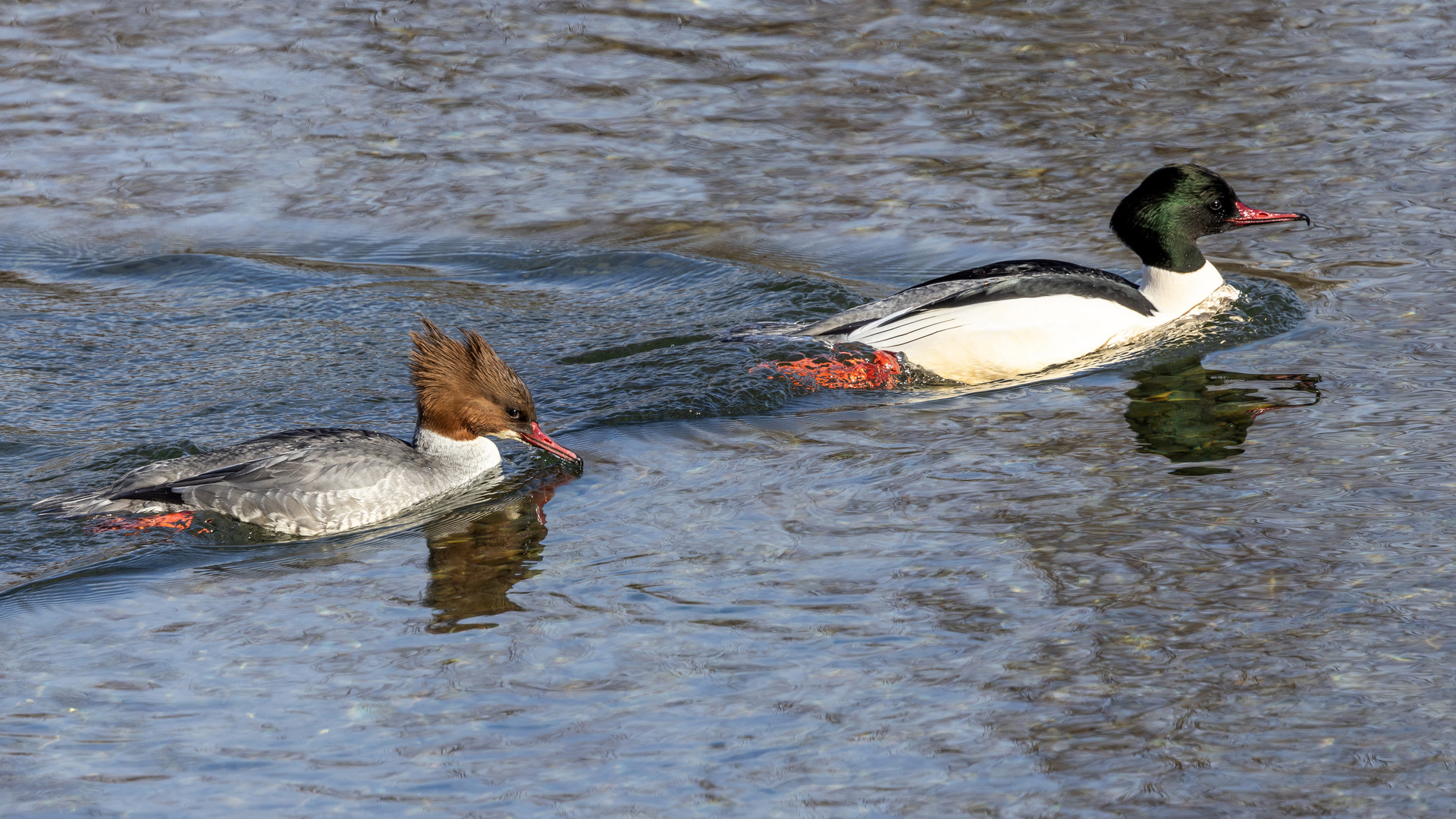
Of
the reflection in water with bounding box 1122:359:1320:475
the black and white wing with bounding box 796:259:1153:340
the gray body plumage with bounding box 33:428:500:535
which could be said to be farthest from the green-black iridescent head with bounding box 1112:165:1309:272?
the gray body plumage with bounding box 33:428:500:535

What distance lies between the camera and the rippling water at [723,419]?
4957 millimetres

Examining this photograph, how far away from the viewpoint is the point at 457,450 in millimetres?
7512

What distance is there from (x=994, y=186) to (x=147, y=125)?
23.6 feet

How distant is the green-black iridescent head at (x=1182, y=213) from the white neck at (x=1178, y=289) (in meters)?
0.05

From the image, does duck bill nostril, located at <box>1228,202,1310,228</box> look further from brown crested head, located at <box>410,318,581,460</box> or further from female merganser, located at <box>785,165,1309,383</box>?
brown crested head, located at <box>410,318,581,460</box>

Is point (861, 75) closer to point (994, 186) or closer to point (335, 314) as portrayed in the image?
point (994, 186)

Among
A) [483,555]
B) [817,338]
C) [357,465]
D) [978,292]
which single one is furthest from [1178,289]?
[357,465]

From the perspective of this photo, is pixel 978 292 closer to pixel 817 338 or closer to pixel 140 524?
pixel 817 338

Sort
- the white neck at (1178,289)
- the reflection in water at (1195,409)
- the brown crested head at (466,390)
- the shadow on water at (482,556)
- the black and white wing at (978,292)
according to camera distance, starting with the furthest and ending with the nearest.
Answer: the white neck at (1178,289) → the black and white wing at (978,292) → the reflection in water at (1195,409) → the brown crested head at (466,390) → the shadow on water at (482,556)

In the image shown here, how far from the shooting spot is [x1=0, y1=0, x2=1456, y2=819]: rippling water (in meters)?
4.96

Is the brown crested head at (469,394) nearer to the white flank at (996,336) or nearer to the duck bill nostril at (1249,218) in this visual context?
the white flank at (996,336)

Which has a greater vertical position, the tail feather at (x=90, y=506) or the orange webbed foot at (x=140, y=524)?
the tail feather at (x=90, y=506)

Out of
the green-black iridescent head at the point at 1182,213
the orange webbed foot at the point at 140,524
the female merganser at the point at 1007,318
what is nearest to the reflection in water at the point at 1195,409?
the female merganser at the point at 1007,318

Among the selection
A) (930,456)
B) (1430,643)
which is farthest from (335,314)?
(1430,643)
